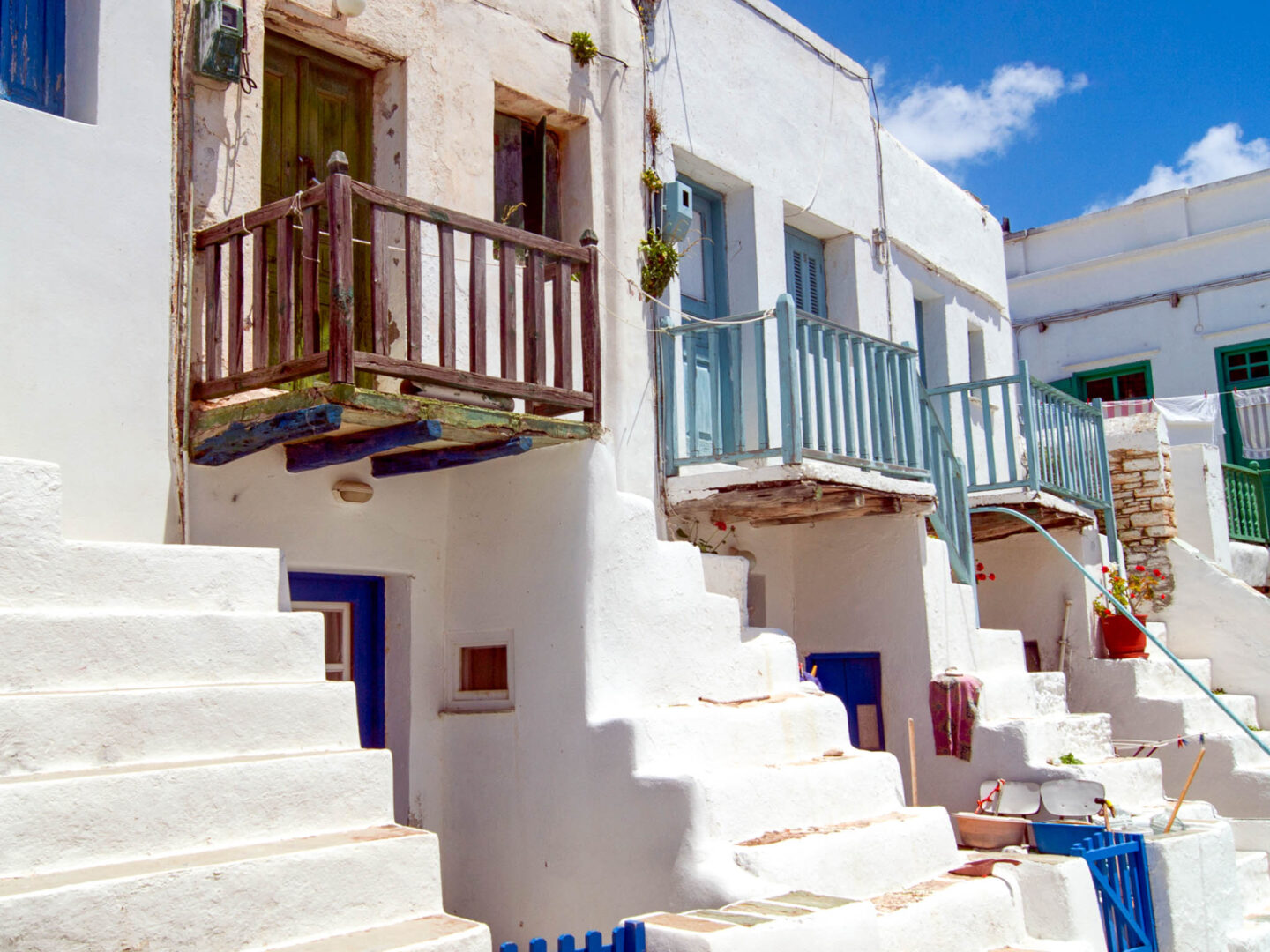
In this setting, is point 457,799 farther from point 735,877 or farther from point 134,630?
point 134,630

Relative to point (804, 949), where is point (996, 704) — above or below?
above

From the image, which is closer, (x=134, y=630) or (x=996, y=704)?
(x=134, y=630)

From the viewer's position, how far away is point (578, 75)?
8.66 metres

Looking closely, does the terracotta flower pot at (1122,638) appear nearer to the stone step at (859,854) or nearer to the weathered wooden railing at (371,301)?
the stone step at (859,854)

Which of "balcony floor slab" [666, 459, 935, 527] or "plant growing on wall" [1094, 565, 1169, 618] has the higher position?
"balcony floor slab" [666, 459, 935, 527]

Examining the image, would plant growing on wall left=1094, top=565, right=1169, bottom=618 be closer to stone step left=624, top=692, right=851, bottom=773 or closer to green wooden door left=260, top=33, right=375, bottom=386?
stone step left=624, top=692, right=851, bottom=773

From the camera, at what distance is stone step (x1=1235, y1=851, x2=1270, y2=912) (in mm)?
9039

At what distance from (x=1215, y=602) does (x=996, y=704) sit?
4.61 meters

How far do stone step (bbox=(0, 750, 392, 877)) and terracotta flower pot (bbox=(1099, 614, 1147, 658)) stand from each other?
8088 mm

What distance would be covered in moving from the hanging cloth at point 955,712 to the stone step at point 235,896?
17.2 feet

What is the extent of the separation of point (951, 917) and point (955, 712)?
299 centimetres

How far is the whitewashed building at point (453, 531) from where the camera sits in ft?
14.7

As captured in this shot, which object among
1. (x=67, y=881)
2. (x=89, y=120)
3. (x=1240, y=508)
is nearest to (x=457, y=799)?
(x=67, y=881)

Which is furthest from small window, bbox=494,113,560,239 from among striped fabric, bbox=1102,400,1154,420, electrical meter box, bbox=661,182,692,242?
striped fabric, bbox=1102,400,1154,420
